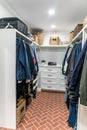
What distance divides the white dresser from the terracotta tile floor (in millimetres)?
918

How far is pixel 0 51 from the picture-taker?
194 centimetres

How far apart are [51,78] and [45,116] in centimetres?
178

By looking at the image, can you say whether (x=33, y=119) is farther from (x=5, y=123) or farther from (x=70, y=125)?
(x=70, y=125)

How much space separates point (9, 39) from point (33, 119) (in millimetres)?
1565

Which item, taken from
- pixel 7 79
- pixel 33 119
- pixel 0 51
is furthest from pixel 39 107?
pixel 0 51

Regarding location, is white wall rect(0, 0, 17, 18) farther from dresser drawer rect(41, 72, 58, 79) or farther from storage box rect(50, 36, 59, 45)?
dresser drawer rect(41, 72, 58, 79)

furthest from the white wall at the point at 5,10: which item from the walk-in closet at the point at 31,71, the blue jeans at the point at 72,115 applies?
the blue jeans at the point at 72,115

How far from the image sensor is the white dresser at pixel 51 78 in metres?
4.01

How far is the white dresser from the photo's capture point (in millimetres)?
4012

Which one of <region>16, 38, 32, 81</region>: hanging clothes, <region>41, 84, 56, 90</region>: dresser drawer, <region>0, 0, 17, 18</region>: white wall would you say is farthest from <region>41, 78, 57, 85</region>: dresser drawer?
<region>0, 0, 17, 18</region>: white wall

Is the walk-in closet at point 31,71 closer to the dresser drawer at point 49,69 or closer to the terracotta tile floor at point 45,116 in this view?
the terracotta tile floor at point 45,116

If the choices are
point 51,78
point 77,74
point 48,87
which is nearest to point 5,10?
point 77,74

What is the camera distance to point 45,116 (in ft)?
7.82

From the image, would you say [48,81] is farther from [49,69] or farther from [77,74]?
[77,74]
